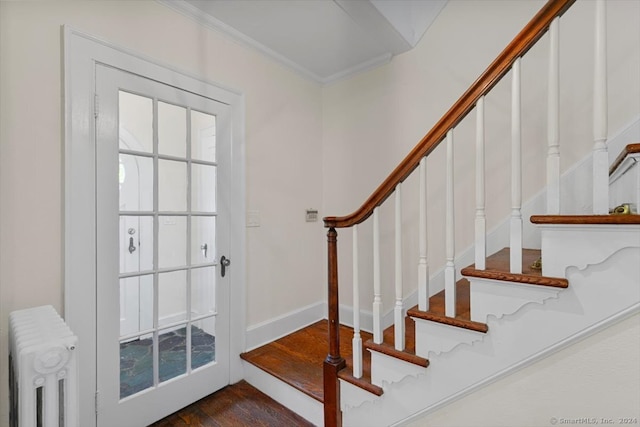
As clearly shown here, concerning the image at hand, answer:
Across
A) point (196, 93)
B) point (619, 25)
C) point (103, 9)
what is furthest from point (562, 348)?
point (103, 9)

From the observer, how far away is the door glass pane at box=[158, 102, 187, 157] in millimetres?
1795

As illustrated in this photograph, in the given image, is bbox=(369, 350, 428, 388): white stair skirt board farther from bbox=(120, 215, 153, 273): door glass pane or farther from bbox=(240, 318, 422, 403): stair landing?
bbox=(120, 215, 153, 273): door glass pane

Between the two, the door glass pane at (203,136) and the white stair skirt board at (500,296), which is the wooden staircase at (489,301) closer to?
the white stair skirt board at (500,296)

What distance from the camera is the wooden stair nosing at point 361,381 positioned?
4.57 ft

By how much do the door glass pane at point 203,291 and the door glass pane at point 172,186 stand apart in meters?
0.46

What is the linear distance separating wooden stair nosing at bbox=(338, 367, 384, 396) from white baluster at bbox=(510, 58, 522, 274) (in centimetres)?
86

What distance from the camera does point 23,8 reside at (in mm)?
1310

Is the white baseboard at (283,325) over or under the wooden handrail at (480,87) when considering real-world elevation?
under

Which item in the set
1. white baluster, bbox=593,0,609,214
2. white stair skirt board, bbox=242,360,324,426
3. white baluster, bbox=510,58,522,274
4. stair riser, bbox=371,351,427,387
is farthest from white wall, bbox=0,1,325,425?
white baluster, bbox=593,0,609,214

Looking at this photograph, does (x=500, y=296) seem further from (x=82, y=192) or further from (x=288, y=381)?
(x=82, y=192)

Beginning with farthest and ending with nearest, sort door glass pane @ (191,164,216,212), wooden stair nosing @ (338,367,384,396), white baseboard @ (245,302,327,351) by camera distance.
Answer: white baseboard @ (245,302,327,351) < door glass pane @ (191,164,216,212) < wooden stair nosing @ (338,367,384,396)

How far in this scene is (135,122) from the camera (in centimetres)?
171

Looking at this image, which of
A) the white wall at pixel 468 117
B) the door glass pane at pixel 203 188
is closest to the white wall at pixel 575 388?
the white wall at pixel 468 117

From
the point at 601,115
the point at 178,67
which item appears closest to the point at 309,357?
the point at 601,115
